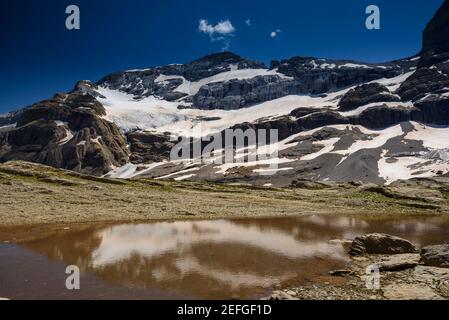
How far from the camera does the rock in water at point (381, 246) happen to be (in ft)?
107

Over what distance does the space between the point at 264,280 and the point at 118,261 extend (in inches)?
396

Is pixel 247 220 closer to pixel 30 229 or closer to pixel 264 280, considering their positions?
pixel 30 229

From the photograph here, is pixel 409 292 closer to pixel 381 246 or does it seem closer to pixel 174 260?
pixel 381 246

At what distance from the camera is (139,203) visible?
221ft

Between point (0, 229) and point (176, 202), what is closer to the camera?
point (0, 229)

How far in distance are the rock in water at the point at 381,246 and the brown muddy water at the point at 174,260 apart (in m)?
1.71

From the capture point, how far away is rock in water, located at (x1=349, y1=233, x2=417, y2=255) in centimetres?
3253

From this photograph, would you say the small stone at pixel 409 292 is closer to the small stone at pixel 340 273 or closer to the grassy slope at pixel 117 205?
the small stone at pixel 340 273

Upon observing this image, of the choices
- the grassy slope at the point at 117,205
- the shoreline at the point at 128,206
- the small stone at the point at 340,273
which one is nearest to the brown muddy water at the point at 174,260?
the small stone at the point at 340,273

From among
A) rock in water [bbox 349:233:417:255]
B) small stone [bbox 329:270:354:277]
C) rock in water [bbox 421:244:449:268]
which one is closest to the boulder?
rock in water [bbox 421:244:449:268]

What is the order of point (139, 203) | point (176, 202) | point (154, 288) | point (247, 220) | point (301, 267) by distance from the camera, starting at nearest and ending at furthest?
point (154, 288) → point (301, 267) → point (247, 220) → point (139, 203) → point (176, 202)

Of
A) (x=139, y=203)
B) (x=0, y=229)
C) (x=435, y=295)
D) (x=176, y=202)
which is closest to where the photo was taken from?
(x=435, y=295)

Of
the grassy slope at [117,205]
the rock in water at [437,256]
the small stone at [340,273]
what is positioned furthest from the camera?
the grassy slope at [117,205]

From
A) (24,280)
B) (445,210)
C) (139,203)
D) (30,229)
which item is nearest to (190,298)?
(24,280)
